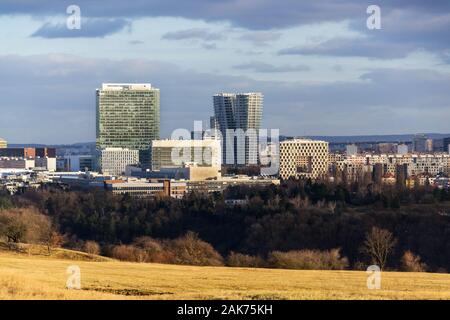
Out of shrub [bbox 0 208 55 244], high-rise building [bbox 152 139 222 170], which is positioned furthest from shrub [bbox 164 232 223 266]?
high-rise building [bbox 152 139 222 170]

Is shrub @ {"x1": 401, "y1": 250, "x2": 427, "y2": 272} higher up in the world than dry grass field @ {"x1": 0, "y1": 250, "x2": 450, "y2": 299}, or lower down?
lower down

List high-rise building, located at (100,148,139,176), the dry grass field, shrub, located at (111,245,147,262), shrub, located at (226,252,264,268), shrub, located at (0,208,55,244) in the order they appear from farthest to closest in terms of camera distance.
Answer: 1. high-rise building, located at (100,148,139,176)
2. shrub, located at (0,208,55,244)
3. shrub, located at (111,245,147,262)
4. shrub, located at (226,252,264,268)
5. the dry grass field

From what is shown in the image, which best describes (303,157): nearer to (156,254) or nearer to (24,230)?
(24,230)

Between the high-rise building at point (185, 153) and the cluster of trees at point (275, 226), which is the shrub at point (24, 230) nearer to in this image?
the cluster of trees at point (275, 226)

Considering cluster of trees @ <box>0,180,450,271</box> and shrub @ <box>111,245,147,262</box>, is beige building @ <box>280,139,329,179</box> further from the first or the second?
shrub @ <box>111,245,147,262</box>
